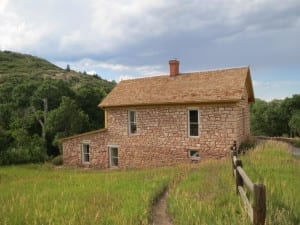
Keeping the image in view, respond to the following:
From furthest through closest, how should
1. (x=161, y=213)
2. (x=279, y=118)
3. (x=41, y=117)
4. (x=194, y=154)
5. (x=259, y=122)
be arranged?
1. (x=259, y=122)
2. (x=279, y=118)
3. (x=41, y=117)
4. (x=194, y=154)
5. (x=161, y=213)

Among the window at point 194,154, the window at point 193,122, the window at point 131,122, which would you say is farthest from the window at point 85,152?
the window at point 193,122

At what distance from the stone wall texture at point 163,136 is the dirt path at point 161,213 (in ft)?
40.0

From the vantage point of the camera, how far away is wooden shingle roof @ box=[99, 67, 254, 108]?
71.6 ft

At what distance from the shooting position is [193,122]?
22922 millimetres

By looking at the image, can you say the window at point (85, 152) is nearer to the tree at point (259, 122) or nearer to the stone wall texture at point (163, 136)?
the stone wall texture at point (163, 136)

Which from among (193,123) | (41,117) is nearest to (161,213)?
(193,123)

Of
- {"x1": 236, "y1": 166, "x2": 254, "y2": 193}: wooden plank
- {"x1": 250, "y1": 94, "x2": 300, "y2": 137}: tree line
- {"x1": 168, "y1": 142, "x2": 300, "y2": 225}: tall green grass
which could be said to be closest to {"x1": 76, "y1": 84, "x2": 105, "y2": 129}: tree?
{"x1": 250, "y1": 94, "x2": 300, "y2": 137}: tree line

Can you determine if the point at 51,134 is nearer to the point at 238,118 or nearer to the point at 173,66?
the point at 173,66

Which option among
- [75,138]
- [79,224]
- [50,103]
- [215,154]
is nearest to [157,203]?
[79,224]

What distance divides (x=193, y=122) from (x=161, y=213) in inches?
582

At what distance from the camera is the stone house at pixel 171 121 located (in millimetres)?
21797

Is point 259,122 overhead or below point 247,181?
overhead

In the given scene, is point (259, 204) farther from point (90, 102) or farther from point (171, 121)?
point (90, 102)

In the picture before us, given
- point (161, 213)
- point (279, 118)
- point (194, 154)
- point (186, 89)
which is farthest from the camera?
point (279, 118)
